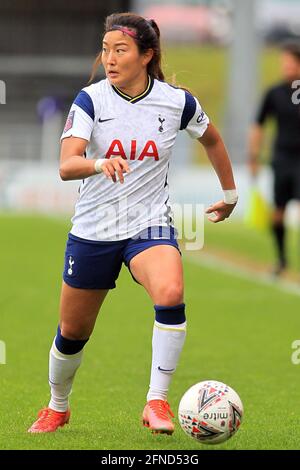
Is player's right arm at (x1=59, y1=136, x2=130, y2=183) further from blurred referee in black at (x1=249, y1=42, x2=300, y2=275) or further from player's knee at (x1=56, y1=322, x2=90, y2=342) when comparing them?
blurred referee in black at (x1=249, y1=42, x2=300, y2=275)

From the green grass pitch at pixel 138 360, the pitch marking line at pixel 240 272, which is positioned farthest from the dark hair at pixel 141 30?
the pitch marking line at pixel 240 272

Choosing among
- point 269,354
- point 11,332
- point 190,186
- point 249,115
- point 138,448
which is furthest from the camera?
point 249,115

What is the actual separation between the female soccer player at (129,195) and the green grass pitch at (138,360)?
40 centimetres

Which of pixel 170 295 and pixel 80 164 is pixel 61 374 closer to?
pixel 170 295

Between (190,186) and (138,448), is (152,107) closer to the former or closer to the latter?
(138,448)

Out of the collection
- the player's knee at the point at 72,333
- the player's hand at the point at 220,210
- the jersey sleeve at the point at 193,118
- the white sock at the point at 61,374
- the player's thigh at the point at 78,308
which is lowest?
the white sock at the point at 61,374

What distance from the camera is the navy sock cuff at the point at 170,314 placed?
656cm

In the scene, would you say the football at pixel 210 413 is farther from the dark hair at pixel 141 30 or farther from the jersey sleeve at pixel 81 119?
the dark hair at pixel 141 30

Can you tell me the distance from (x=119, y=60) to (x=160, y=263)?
3.55 ft

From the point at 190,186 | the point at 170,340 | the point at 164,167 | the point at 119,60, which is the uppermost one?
the point at 119,60

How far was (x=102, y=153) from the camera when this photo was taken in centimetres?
675

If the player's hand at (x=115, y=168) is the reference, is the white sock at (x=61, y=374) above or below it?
below

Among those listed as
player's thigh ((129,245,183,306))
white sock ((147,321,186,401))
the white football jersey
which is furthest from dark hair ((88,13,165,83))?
white sock ((147,321,186,401))

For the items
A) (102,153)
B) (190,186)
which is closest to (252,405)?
(102,153)
